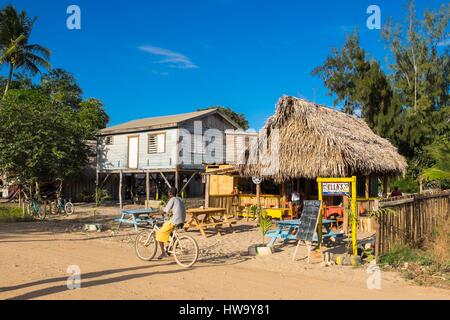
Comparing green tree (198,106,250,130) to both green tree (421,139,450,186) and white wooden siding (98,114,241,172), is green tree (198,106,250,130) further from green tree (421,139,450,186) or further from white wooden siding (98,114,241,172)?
green tree (421,139,450,186)

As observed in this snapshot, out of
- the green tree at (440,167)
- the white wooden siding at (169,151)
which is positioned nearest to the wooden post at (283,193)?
the green tree at (440,167)

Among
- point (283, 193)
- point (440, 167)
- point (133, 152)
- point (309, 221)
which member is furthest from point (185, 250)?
point (133, 152)

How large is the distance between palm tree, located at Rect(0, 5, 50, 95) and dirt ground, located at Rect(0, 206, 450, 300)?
80.0ft

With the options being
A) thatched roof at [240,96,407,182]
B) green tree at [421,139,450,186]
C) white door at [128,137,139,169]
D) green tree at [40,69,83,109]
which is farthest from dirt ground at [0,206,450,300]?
green tree at [40,69,83,109]

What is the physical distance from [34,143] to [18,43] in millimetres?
13756

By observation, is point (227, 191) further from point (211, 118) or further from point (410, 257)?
point (410, 257)

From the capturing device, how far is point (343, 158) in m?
14.4

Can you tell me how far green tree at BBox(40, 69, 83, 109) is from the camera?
4622 cm

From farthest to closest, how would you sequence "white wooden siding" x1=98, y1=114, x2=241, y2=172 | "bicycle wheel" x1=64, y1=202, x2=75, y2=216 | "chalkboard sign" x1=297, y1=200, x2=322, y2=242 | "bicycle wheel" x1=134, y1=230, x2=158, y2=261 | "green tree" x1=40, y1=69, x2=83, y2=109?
"green tree" x1=40, y1=69, x2=83, y2=109 < "white wooden siding" x1=98, y1=114, x2=241, y2=172 < "bicycle wheel" x1=64, y1=202, x2=75, y2=216 < "bicycle wheel" x1=134, y1=230, x2=158, y2=261 < "chalkboard sign" x1=297, y1=200, x2=322, y2=242

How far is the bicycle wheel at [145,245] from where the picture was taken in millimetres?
9148

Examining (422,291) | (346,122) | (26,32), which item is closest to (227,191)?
(346,122)

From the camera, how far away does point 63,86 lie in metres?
47.5
